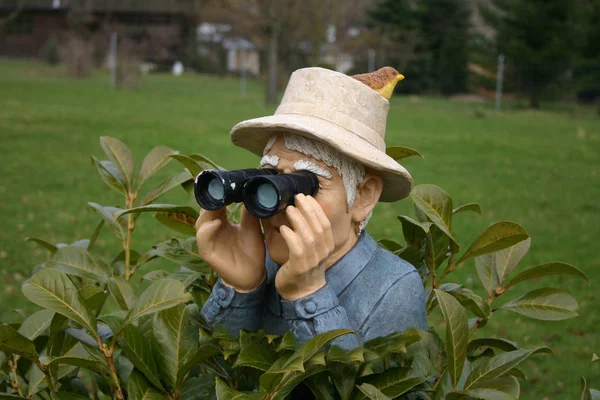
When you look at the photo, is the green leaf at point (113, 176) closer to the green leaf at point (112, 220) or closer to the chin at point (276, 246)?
the green leaf at point (112, 220)

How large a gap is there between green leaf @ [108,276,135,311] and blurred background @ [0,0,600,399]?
67 centimetres

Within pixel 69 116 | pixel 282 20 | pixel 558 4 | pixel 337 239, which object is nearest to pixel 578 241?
pixel 337 239

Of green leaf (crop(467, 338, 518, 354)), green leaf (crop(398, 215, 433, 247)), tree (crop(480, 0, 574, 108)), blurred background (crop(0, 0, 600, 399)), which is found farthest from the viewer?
tree (crop(480, 0, 574, 108))

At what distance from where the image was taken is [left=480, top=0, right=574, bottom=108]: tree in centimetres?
2412

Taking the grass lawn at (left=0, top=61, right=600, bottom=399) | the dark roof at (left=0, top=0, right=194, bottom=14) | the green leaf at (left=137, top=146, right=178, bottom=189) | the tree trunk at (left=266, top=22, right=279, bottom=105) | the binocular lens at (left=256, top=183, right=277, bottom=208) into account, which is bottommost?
the grass lawn at (left=0, top=61, right=600, bottom=399)

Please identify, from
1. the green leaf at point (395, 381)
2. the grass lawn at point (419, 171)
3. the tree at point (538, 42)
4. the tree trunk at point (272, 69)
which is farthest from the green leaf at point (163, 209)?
the tree at point (538, 42)

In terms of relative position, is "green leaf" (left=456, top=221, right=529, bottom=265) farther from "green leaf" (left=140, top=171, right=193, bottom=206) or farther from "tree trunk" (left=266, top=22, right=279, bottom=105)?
"tree trunk" (left=266, top=22, right=279, bottom=105)

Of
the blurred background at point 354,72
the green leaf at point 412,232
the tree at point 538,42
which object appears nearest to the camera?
the green leaf at point 412,232

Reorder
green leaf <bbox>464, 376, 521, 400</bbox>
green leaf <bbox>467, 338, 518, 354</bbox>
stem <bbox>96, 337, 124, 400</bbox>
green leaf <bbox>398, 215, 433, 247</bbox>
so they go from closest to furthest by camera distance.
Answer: green leaf <bbox>464, 376, 521, 400</bbox>
stem <bbox>96, 337, 124, 400</bbox>
green leaf <bbox>467, 338, 518, 354</bbox>
green leaf <bbox>398, 215, 433, 247</bbox>

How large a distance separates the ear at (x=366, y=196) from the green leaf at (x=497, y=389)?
0.56 m

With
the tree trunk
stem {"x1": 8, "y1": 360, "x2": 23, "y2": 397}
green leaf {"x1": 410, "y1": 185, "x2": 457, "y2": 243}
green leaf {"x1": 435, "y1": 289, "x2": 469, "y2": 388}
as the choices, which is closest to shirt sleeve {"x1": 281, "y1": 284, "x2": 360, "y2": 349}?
green leaf {"x1": 435, "y1": 289, "x2": 469, "y2": 388}

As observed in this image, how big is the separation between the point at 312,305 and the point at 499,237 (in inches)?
22.8

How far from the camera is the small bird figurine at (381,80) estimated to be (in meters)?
2.23

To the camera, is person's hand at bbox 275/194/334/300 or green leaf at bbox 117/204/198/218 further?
green leaf at bbox 117/204/198/218
